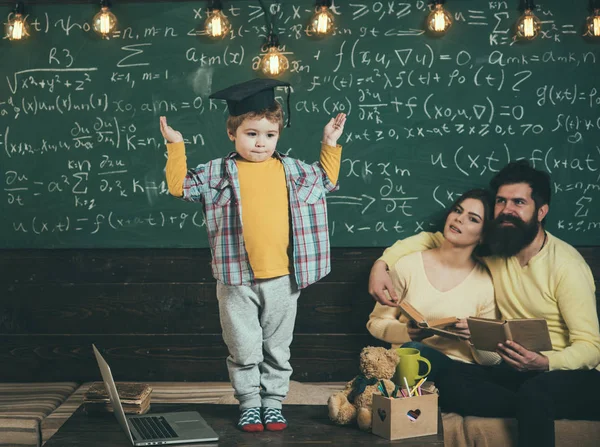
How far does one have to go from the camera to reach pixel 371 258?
3.38 meters

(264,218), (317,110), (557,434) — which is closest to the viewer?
(264,218)

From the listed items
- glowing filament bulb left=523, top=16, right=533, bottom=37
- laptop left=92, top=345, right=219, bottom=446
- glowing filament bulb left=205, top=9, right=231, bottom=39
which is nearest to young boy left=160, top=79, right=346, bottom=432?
laptop left=92, top=345, right=219, bottom=446

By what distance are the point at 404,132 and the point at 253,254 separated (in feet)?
3.97

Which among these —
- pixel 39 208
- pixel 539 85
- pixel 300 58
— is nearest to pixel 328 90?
pixel 300 58

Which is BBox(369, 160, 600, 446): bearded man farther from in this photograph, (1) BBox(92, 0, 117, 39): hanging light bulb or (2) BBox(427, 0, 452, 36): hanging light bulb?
(1) BBox(92, 0, 117, 39): hanging light bulb

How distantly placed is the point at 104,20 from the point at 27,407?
5.34 ft

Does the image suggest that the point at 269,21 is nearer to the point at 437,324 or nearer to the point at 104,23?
the point at 104,23

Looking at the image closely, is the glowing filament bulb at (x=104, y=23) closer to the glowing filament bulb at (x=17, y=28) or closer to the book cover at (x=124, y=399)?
the glowing filament bulb at (x=17, y=28)

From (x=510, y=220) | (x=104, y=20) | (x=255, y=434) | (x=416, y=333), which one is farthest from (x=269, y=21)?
(x=255, y=434)

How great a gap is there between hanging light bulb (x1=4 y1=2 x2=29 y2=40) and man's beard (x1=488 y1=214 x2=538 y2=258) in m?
2.18

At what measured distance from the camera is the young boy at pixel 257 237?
2375 mm

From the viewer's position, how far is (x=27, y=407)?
3.00m

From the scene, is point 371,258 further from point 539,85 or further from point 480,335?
point 539,85

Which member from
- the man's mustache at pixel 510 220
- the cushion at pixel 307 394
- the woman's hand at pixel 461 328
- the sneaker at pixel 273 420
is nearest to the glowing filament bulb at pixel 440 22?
the man's mustache at pixel 510 220
